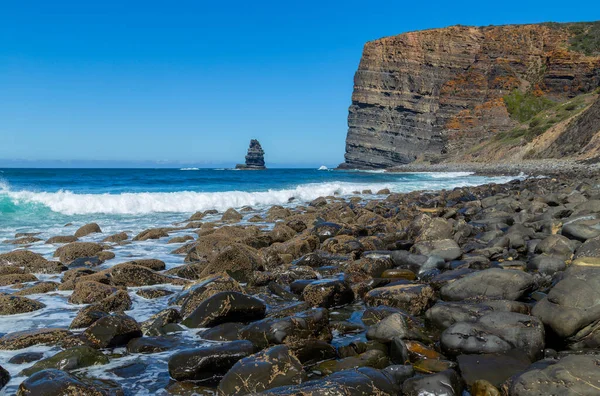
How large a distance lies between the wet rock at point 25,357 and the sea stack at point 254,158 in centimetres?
12153

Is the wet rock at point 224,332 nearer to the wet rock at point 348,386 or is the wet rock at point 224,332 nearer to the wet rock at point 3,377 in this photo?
the wet rock at point 348,386

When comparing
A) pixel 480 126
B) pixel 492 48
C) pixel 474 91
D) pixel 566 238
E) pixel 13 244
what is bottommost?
pixel 13 244

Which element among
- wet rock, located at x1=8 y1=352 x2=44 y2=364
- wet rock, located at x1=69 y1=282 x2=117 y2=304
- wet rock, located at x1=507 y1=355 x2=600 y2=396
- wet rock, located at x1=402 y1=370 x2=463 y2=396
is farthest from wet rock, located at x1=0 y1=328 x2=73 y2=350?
wet rock, located at x1=507 y1=355 x2=600 y2=396

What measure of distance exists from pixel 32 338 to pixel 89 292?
5.87 ft

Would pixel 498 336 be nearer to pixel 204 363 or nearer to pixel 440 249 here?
pixel 204 363

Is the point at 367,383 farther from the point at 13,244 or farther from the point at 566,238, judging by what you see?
the point at 13,244

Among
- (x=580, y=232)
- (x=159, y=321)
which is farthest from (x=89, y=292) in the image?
(x=580, y=232)

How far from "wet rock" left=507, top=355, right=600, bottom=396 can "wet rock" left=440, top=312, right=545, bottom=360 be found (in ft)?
2.19

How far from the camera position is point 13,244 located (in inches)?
499

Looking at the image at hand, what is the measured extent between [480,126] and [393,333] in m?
86.8

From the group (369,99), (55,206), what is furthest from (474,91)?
(55,206)

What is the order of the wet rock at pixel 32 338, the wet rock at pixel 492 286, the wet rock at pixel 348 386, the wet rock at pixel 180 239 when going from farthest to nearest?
the wet rock at pixel 180 239
the wet rock at pixel 492 286
the wet rock at pixel 32 338
the wet rock at pixel 348 386

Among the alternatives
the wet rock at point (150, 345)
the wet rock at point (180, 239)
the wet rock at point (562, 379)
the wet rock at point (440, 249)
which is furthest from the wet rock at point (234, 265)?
the wet rock at point (562, 379)

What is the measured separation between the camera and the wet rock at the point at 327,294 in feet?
20.4
